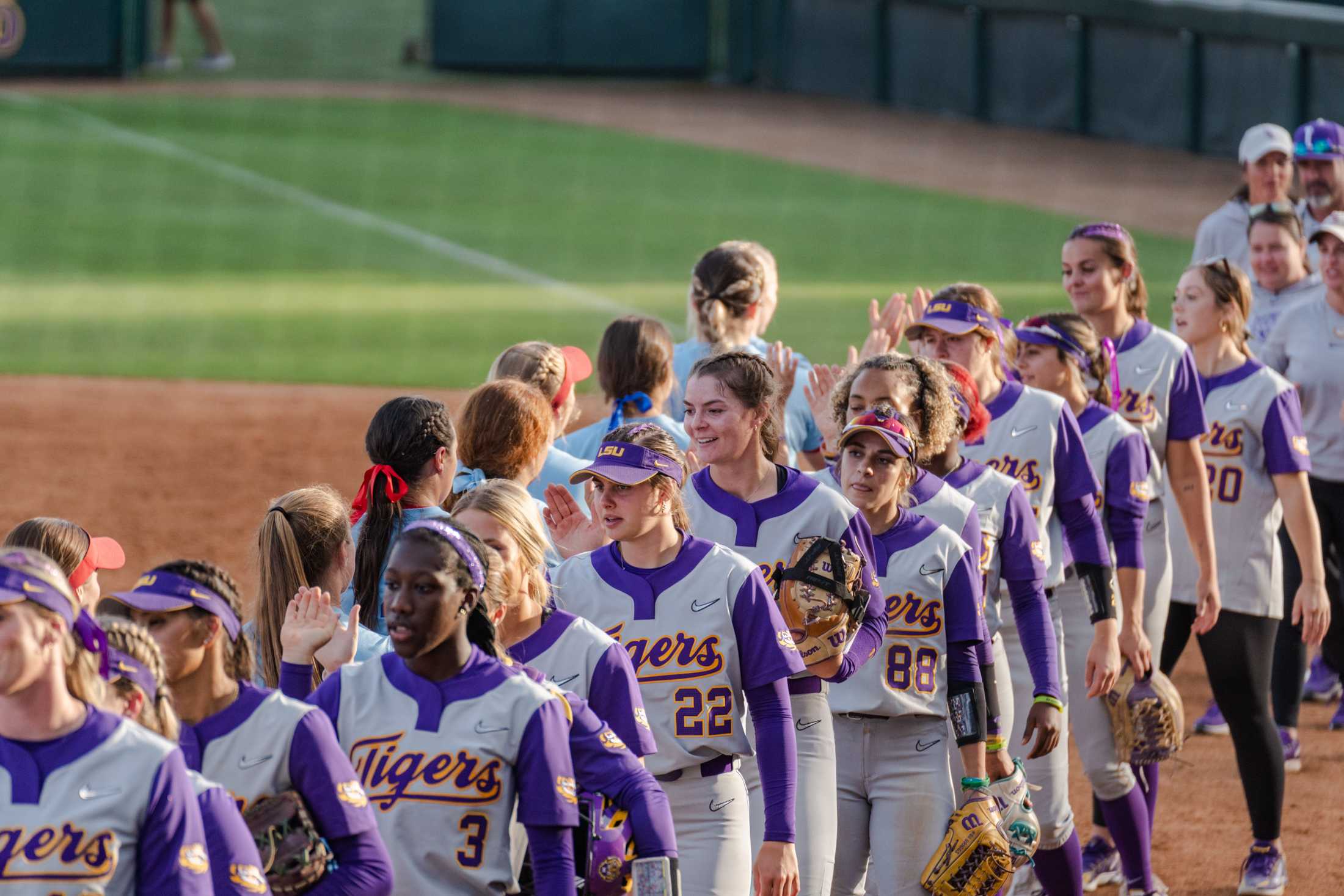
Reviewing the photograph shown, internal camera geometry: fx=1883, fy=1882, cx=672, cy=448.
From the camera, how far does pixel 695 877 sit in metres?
3.99

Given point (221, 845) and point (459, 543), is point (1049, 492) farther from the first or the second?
point (221, 845)

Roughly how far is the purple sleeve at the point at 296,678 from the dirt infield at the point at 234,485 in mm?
3045

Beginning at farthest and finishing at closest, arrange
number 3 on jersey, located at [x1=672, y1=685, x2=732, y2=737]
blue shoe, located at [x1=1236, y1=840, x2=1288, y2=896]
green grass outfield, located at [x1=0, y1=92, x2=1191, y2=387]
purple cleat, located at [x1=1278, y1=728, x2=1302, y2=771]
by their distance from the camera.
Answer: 1. green grass outfield, located at [x1=0, y1=92, x2=1191, y2=387]
2. purple cleat, located at [x1=1278, y1=728, x2=1302, y2=771]
3. blue shoe, located at [x1=1236, y1=840, x2=1288, y2=896]
4. number 3 on jersey, located at [x1=672, y1=685, x2=732, y2=737]

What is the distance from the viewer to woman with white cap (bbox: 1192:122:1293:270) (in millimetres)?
7816

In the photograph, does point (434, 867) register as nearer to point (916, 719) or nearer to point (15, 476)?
point (916, 719)

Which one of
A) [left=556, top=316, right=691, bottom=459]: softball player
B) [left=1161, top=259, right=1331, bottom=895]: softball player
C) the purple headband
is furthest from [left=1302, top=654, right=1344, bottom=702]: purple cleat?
the purple headband

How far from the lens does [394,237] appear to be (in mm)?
19219

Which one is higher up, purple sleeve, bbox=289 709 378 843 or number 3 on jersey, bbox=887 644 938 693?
purple sleeve, bbox=289 709 378 843

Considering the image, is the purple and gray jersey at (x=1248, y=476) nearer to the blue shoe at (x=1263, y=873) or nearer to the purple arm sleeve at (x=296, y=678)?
the blue shoe at (x=1263, y=873)

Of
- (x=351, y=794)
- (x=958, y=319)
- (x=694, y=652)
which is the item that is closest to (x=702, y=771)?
(x=694, y=652)

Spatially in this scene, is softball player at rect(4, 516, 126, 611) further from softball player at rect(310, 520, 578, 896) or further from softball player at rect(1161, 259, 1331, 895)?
softball player at rect(1161, 259, 1331, 895)

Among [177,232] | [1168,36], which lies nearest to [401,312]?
[177,232]

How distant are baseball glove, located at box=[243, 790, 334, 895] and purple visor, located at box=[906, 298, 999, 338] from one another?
2.73 meters

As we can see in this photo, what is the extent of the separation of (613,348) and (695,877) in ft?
5.98
